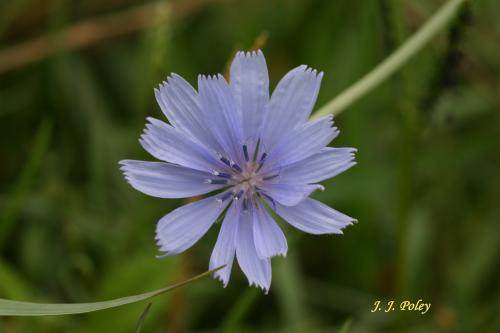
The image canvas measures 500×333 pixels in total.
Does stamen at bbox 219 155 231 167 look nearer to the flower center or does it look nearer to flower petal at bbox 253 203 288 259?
the flower center

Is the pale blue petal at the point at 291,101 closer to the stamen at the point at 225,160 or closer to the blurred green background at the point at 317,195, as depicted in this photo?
the stamen at the point at 225,160

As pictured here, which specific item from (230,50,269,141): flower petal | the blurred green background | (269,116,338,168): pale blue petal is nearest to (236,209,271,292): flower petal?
(269,116,338,168): pale blue petal

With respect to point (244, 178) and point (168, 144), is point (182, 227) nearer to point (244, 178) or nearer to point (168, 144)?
point (168, 144)

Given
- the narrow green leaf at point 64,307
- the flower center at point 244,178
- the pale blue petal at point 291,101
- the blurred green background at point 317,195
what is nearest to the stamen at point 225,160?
the flower center at point 244,178

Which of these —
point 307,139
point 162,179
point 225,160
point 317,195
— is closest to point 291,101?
point 307,139

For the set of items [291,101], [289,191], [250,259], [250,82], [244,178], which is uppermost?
[250,82]

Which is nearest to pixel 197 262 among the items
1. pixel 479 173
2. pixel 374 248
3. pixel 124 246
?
pixel 124 246

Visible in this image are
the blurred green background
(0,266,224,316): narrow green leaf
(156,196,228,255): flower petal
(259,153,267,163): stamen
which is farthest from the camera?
the blurred green background
